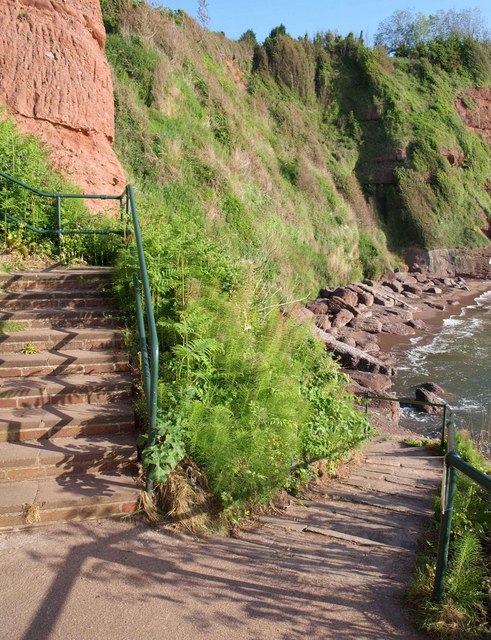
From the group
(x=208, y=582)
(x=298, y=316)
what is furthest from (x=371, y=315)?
(x=208, y=582)

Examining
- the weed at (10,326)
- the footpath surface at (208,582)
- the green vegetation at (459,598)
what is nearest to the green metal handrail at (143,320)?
the footpath surface at (208,582)

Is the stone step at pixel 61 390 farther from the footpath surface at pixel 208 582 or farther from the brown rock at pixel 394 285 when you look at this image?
the brown rock at pixel 394 285

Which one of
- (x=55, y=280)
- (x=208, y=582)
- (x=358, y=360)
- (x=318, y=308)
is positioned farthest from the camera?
(x=318, y=308)

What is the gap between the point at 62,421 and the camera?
4902mm

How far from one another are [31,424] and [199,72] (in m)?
24.9

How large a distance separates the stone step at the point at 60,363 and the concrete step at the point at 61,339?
108 millimetres

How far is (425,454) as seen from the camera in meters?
8.88

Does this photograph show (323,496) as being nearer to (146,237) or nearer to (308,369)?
(308,369)

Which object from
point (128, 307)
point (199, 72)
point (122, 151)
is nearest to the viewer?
point (128, 307)

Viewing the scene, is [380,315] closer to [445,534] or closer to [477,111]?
[445,534]

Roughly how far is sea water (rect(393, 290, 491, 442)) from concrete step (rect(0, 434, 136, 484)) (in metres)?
9.79

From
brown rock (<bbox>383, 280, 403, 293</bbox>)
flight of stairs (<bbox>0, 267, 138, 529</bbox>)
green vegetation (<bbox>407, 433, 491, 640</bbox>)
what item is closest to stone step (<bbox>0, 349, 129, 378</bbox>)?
flight of stairs (<bbox>0, 267, 138, 529</bbox>)

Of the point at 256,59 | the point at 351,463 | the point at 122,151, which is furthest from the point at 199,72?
the point at 351,463

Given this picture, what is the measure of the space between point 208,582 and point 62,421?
219cm
